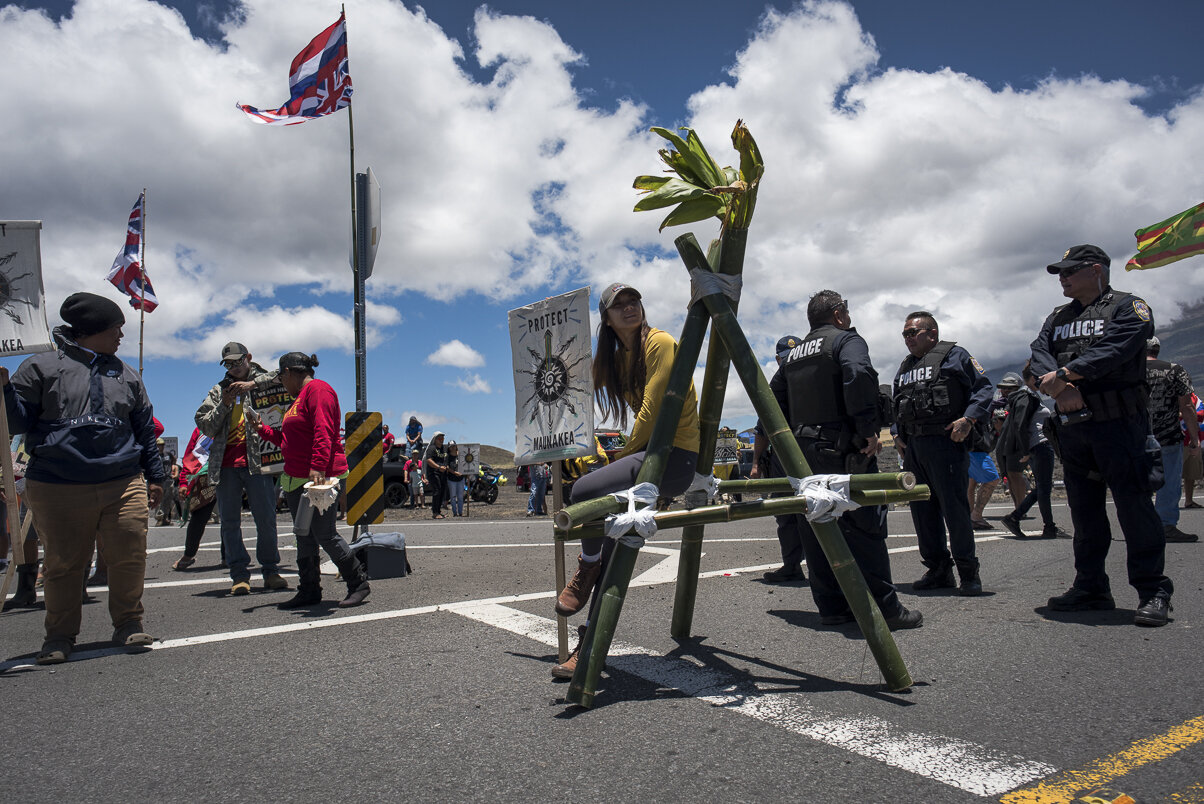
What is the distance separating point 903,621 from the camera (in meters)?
4.18

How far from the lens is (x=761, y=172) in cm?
339

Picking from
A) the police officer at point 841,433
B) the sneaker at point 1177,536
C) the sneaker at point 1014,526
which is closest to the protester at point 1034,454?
the sneaker at point 1014,526

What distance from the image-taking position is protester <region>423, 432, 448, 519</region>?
56.0ft

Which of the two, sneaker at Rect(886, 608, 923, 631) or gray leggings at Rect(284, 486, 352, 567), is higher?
gray leggings at Rect(284, 486, 352, 567)

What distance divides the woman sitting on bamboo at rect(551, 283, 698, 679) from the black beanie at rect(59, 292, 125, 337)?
3.05m

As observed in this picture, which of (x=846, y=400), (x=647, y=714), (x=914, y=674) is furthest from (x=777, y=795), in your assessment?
(x=846, y=400)

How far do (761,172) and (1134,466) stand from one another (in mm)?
2730

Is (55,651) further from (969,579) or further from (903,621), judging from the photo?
(969,579)

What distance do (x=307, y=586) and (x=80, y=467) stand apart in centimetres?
187

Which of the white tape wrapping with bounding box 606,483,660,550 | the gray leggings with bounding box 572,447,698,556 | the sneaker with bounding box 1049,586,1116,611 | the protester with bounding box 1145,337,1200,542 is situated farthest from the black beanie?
the protester with bounding box 1145,337,1200,542

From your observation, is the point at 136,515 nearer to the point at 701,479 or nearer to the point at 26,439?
the point at 26,439

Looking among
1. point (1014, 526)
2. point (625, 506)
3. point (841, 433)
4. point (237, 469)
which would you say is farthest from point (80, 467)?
point (1014, 526)

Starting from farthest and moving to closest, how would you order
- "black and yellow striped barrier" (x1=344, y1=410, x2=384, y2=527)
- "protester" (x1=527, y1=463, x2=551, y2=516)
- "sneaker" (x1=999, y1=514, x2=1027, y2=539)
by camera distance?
1. "protester" (x1=527, y1=463, x2=551, y2=516)
2. "sneaker" (x1=999, y1=514, x2=1027, y2=539)
3. "black and yellow striped barrier" (x1=344, y1=410, x2=384, y2=527)

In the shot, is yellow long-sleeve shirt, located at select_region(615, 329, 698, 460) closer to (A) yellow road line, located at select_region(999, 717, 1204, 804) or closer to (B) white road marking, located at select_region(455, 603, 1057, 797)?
(B) white road marking, located at select_region(455, 603, 1057, 797)
